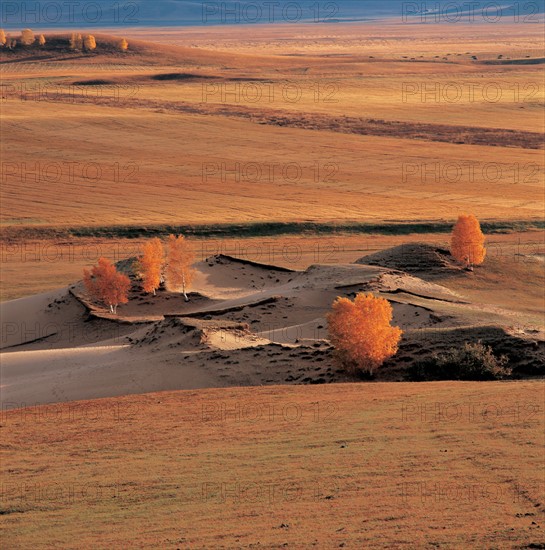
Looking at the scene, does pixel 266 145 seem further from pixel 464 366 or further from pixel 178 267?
pixel 464 366

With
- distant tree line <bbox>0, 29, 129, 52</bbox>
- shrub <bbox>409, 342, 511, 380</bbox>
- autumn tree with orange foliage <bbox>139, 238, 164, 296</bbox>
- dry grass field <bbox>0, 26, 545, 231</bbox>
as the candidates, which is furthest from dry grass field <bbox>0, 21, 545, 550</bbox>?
distant tree line <bbox>0, 29, 129, 52</bbox>

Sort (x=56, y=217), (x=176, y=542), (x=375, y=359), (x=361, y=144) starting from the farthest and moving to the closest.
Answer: (x=361, y=144), (x=56, y=217), (x=375, y=359), (x=176, y=542)

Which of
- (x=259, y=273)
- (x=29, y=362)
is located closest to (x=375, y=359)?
(x=29, y=362)

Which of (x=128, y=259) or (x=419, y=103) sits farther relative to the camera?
(x=419, y=103)

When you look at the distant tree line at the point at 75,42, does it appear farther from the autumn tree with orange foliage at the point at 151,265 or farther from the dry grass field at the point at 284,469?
the dry grass field at the point at 284,469

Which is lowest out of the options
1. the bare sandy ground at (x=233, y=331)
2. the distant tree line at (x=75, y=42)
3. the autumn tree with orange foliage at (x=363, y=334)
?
the bare sandy ground at (x=233, y=331)

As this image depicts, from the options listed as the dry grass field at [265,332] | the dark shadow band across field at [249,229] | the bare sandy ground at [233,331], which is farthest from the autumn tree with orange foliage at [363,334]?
the dark shadow band across field at [249,229]

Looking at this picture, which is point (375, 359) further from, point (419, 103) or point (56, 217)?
point (419, 103)

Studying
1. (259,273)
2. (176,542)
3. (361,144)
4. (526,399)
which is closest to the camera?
(176,542)
